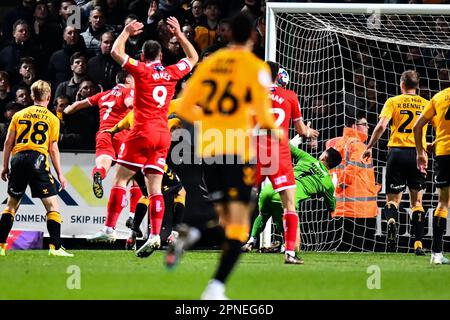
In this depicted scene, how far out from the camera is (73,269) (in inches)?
340

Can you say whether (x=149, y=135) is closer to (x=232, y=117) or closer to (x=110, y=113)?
(x=110, y=113)

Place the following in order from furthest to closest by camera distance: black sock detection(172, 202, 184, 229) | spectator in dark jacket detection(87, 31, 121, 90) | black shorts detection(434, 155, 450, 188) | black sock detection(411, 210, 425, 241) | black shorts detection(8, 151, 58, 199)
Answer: spectator in dark jacket detection(87, 31, 121, 90) < black sock detection(172, 202, 184, 229) < black sock detection(411, 210, 425, 241) < black shorts detection(8, 151, 58, 199) < black shorts detection(434, 155, 450, 188)

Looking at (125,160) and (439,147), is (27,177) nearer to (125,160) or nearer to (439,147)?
(125,160)

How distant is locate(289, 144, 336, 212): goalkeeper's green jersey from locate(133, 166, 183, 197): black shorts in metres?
1.50

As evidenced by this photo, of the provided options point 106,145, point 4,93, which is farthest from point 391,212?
point 4,93

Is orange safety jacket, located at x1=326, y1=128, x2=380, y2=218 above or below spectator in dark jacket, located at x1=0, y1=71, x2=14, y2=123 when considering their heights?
below

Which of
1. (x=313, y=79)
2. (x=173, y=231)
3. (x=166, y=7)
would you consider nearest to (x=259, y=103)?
(x=173, y=231)

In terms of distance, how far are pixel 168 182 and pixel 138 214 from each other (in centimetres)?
58

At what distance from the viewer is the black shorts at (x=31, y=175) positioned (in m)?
10.9

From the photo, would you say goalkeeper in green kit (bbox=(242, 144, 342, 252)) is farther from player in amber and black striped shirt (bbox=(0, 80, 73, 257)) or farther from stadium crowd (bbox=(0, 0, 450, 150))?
player in amber and black striped shirt (bbox=(0, 80, 73, 257))

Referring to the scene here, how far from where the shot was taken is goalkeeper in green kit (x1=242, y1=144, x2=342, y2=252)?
482 inches

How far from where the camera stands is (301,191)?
12.5m

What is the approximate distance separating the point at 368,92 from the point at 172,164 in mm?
2979

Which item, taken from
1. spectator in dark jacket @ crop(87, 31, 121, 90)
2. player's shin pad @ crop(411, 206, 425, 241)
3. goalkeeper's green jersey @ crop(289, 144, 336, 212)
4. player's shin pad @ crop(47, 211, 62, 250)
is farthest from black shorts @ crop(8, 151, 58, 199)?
player's shin pad @ crop(411, 206, 425, 241)
